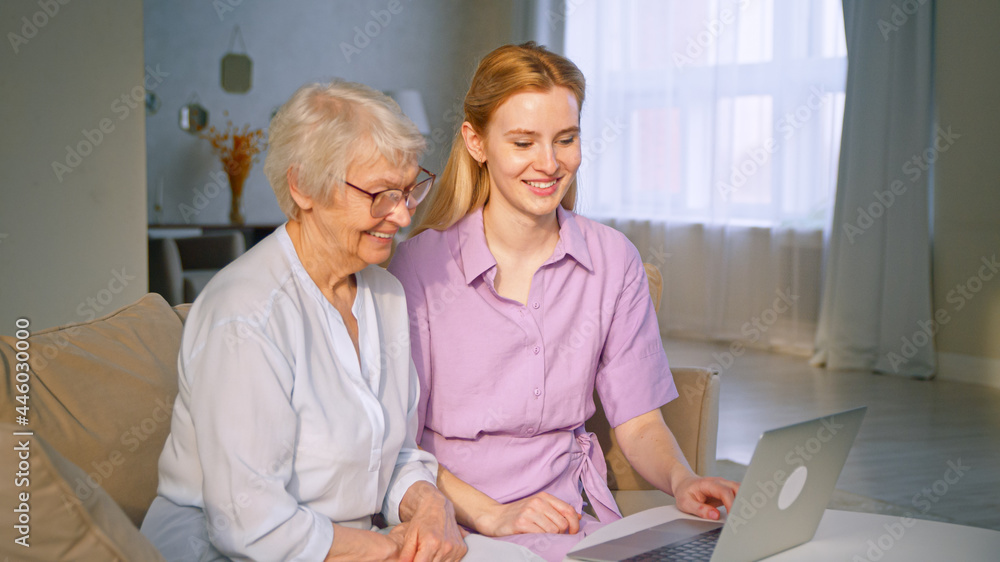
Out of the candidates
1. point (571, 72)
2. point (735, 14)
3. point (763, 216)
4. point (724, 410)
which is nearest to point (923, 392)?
point (724, 410)

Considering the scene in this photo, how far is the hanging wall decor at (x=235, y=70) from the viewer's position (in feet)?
22.4

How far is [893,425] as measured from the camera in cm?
413

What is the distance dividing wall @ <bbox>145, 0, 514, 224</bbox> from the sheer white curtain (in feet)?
3.84

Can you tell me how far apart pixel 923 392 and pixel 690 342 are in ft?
5.83

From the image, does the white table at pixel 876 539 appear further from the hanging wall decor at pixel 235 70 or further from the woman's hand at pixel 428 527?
the hanging wall decor at pixel 235 70

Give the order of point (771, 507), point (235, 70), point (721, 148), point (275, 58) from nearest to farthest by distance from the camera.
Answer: point (771, 507) < point (721, 148) < point (235, 70) < point (275, 58)

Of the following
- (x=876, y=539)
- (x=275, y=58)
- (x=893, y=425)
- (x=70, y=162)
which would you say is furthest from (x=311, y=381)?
(x=275, y=58)

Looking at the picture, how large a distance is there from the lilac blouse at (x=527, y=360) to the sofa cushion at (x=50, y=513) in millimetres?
825

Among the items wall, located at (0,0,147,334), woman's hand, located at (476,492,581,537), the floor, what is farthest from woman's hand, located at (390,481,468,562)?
wall, located at (0,0,147,334)

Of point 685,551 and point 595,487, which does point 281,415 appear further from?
point 595,487

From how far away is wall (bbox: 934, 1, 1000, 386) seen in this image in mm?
4938

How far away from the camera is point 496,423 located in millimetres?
1649

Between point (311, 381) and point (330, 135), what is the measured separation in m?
0.34

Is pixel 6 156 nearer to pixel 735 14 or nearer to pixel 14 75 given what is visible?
pixel 14 75
